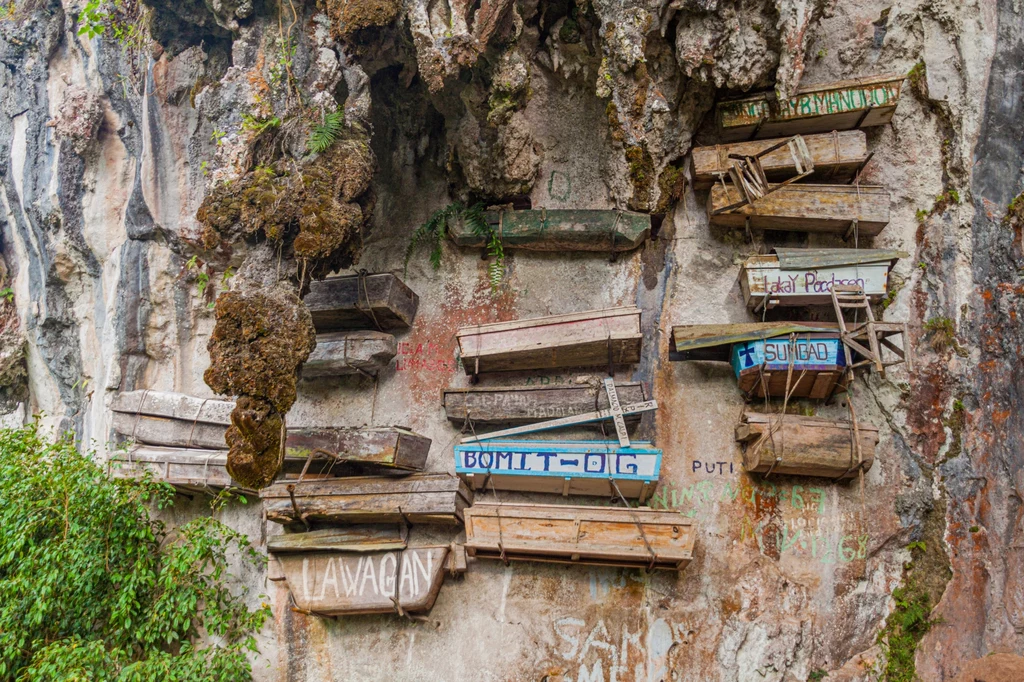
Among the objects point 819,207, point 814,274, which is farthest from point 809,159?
point 814,274

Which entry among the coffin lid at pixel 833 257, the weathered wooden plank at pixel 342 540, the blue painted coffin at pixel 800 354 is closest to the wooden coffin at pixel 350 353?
the weathered wooden plank at pixel 342 540

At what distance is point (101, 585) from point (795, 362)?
5.98 m

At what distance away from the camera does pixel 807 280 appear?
223 inches

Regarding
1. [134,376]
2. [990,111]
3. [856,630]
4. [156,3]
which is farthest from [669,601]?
[156,3]

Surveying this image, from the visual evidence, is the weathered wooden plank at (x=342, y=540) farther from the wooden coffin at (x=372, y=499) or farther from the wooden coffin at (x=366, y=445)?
the wooden coffin at (x=366, y=445)

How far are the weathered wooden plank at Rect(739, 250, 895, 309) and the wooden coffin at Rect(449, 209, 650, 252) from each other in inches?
43.7

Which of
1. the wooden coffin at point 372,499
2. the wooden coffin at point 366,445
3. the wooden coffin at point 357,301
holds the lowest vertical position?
the wooden coffin at point 372,499

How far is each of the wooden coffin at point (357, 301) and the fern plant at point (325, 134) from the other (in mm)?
1183

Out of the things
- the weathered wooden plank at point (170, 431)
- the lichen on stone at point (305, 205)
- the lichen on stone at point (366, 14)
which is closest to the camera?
the lichen on stone at point (305, 205)

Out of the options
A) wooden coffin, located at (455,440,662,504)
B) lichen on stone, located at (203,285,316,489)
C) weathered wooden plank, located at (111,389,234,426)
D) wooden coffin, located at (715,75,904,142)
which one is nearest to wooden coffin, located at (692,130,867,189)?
wooden coffin, located at (715,75,904,142)

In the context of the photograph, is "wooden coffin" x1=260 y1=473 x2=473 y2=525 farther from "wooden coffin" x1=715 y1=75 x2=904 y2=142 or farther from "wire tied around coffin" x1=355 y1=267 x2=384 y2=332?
"wooden coffin" x1=715 y1=75 x2=904 y2=142

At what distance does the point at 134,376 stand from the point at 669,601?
5.80 metres

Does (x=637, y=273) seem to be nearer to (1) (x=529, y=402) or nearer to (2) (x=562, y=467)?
(1) (x=529, y=402)

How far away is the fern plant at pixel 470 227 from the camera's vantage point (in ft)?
21.1
